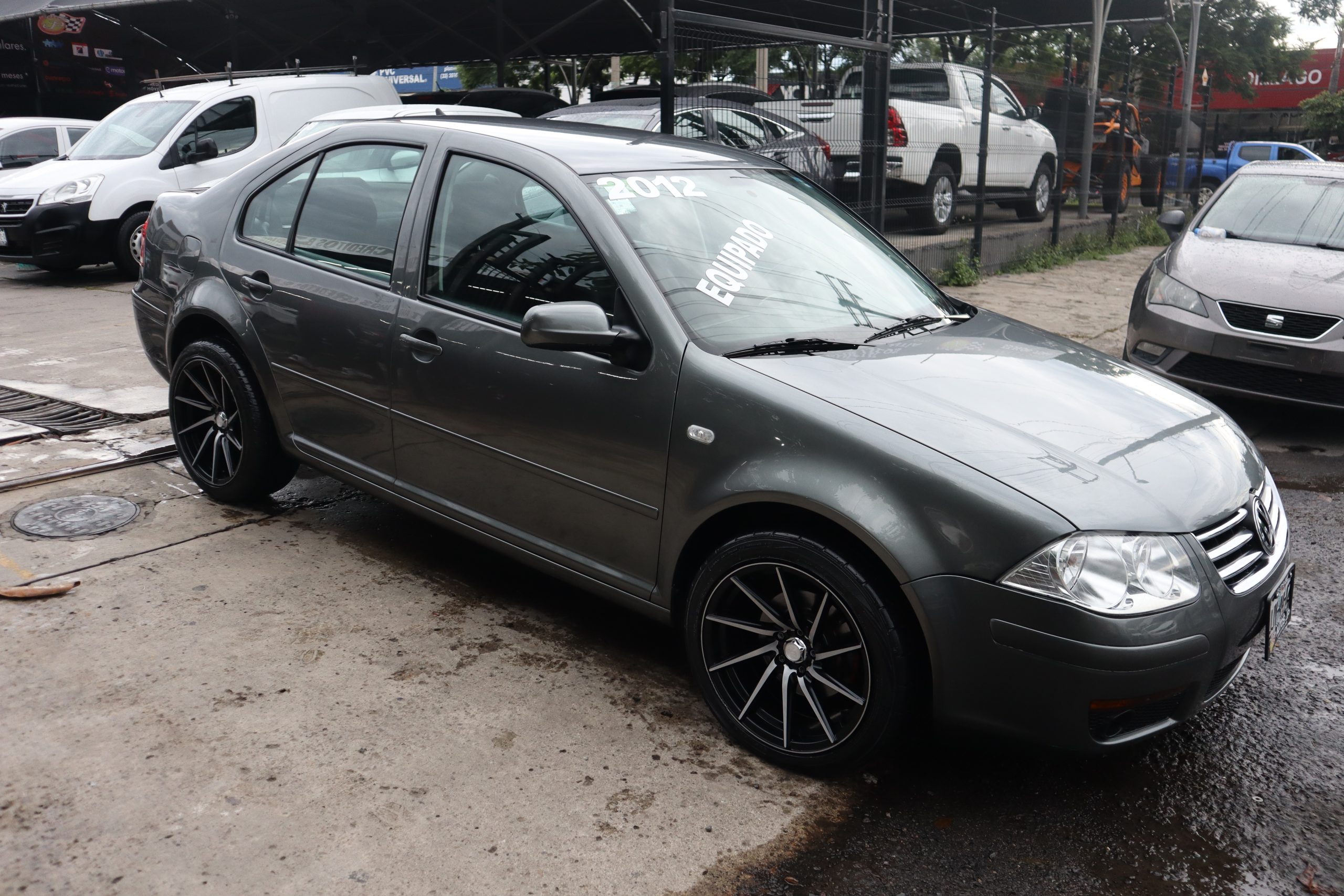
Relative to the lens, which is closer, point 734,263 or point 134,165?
point 734,263

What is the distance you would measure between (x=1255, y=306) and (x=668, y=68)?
4147 mm

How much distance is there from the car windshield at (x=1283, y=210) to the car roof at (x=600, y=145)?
15.0ft

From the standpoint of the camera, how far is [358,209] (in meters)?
4.00

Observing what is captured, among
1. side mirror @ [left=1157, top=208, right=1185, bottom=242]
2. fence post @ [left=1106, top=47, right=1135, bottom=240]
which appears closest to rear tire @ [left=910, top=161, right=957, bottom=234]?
side mirror @ [left=1157, top=208, right=1185, bottom=242]

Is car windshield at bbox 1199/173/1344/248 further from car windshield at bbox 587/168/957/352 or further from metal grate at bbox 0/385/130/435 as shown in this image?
metal grate at bbox 0/385/130/435

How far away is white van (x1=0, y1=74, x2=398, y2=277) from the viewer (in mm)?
11203

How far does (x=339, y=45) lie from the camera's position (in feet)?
63.9

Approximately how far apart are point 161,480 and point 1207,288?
5.83 m

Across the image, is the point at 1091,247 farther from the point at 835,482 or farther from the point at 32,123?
the point at 32,123

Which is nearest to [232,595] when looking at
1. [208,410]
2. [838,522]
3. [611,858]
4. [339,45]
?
[208,410]

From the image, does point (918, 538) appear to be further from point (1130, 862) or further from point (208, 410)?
point (208, 410)

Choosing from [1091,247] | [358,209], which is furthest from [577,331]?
[1091,247]

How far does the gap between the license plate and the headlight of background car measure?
12.3 ft

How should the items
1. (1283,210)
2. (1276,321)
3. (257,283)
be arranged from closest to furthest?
(257,283) < (1276,321) < (1283,210)
